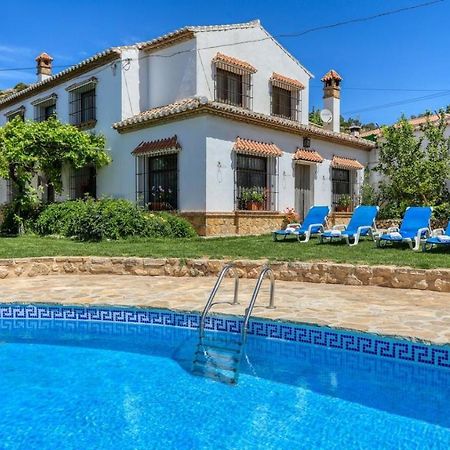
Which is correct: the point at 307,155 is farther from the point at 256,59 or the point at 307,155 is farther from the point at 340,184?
the point at 256,59

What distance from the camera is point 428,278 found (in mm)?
8188

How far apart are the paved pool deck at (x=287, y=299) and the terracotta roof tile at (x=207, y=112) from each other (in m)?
7.74

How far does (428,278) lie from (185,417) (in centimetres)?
558

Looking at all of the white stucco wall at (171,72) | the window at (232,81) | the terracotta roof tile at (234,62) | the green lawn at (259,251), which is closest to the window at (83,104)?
the white stucco wall at (171,72)

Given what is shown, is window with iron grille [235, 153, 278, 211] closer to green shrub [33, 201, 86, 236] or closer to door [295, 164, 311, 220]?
door [295, 164, 311, 220]

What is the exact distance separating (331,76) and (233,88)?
25.2 ft

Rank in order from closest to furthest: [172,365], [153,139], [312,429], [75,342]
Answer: [312,429] → [172,365] → [75,342] → [153,139]

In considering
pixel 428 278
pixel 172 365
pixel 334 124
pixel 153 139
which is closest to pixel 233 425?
pixel 172 365

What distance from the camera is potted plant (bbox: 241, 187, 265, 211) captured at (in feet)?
56.7

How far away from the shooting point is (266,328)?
246 inches

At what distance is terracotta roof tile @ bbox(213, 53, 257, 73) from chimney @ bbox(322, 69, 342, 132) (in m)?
6.18

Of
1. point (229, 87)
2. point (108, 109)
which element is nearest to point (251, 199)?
point (229, 87)

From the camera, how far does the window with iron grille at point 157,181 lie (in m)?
17.4

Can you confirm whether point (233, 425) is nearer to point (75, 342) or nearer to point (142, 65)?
point (75, 342)
